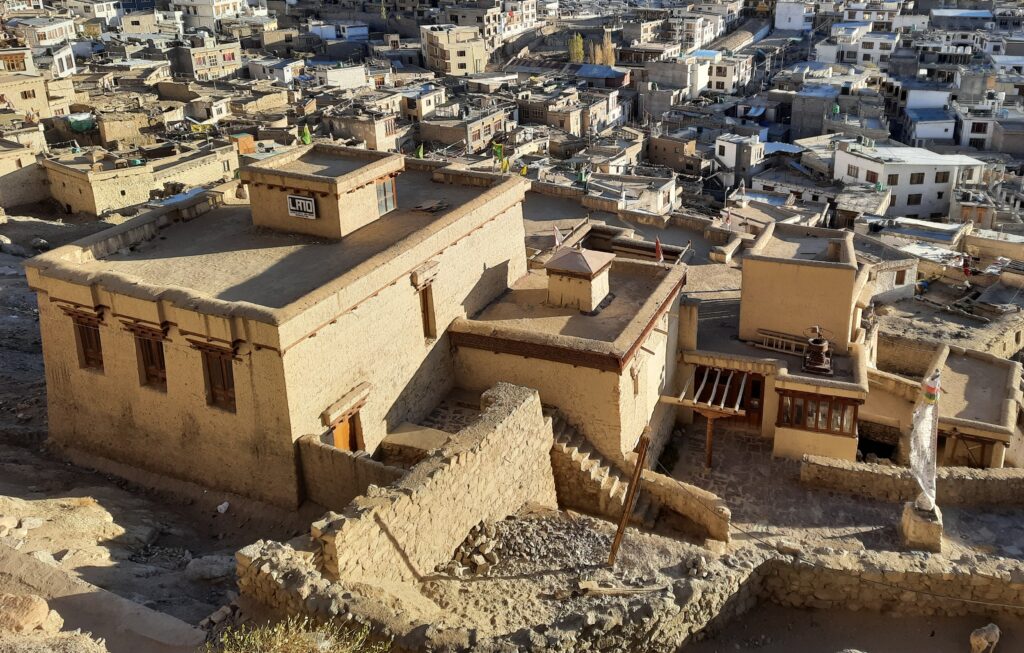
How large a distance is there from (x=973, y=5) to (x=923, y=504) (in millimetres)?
104434

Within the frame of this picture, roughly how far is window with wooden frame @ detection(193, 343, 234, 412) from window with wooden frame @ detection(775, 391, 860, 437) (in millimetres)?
11197

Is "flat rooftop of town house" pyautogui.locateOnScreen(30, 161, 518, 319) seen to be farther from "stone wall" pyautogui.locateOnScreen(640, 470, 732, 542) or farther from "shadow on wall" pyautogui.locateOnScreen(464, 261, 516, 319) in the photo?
"stone wall" pyautogui.locateOnScreen(640, 470, 732, 542)

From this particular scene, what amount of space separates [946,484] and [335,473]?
11.7m

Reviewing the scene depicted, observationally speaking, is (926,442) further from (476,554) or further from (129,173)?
(129,173)

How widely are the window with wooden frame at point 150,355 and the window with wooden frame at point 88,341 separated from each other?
0.84 meters

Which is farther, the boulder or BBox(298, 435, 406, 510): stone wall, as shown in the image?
BBox(298, 435, 406, 510): stone wall

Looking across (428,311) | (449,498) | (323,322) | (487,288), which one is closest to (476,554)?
(449,498)

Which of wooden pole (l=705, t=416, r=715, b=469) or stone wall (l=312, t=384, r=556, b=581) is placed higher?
stone wall (l=312, t=384, r=556, b=581)

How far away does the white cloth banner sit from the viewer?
16359 mm

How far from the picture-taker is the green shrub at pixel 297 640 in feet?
33.8

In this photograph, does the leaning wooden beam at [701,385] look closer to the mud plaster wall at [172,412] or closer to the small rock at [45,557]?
the mud plaster wall at [172,412]

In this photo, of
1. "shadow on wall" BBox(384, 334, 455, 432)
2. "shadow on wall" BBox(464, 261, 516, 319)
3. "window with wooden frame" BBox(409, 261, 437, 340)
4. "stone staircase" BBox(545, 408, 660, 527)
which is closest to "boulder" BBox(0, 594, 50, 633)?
"shadow on wall" BBox(384, 334, 455, 432)

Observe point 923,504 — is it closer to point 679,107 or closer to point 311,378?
point 311,378

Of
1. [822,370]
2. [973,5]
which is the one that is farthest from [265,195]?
[973,5]
